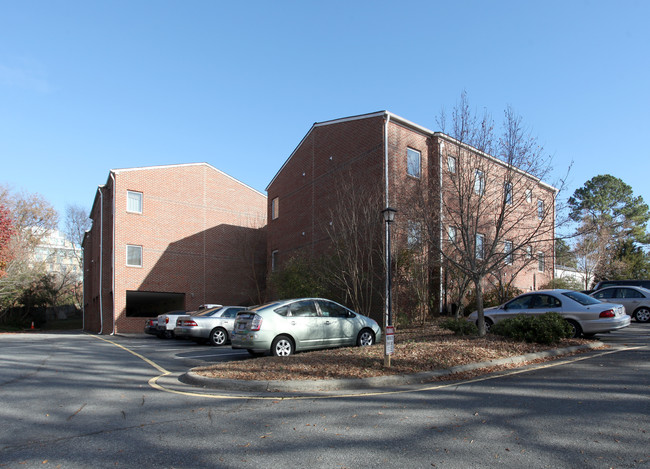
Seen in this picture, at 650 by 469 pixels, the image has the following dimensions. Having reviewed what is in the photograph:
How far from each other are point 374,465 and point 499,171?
10.9 m

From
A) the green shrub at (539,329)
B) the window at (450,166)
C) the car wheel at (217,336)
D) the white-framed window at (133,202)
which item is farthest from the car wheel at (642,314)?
the white-framed window at (133,202)

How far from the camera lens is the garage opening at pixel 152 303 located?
30.8 m

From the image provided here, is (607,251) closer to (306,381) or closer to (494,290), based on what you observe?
(494,290)

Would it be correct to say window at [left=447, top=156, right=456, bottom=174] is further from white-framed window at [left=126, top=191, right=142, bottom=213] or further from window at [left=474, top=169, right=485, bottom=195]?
white-framed window at [left=126, top=191, right=142, bottom=213]

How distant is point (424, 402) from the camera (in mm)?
6910

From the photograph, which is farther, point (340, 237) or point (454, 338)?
point (340, 237)

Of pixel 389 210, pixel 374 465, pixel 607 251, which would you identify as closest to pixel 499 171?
pixel 389 210

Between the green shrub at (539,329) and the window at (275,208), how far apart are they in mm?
18351

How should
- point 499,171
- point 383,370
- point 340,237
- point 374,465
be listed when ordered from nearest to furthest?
point 374,465, point 383,370, point 499,171, point 340,237

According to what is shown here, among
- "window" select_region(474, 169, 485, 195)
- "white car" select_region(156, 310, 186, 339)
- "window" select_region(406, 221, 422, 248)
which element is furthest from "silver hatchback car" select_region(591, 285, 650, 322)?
"white car" select_region(156, 310, 186, 339)

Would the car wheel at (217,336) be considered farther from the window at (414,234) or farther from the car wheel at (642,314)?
the car wheel at (642,314)

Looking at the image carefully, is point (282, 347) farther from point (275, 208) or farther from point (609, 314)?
point (275, 208)

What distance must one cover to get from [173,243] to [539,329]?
24.1m

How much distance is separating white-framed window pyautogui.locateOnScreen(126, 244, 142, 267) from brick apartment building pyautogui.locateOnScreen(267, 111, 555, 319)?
8215 mm
